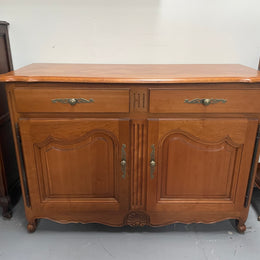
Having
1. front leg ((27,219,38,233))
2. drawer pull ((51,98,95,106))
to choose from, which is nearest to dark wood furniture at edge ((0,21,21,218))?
front leg ((27,219,38,233))

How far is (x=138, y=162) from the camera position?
1325 millimetres

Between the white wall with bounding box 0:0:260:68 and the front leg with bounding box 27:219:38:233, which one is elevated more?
the white wall with bounding box 0:0:260:68

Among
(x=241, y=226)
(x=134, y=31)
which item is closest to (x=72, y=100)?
(x=134, y=31)

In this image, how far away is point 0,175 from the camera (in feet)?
5.07

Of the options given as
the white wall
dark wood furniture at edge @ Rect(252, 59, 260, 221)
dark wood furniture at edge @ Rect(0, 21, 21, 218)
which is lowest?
dark wood furniture at edge @ Rect(252, 59, 260, 221)

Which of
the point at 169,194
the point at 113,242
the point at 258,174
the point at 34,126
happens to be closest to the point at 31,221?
the point at 113,242

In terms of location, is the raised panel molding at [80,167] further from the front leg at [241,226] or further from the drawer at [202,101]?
the front leg at [241,226]

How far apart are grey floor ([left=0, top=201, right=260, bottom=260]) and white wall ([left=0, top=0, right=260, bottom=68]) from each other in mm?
1045

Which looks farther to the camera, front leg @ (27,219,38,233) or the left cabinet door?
front leg @ (27,219,38,233)

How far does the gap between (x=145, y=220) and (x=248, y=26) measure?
4.37 ft

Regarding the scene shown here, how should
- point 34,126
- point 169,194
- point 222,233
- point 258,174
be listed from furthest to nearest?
point 258,174
point 222,233
point 169,194
point 34,126

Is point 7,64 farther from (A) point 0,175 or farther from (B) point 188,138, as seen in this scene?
(B) point 188,138

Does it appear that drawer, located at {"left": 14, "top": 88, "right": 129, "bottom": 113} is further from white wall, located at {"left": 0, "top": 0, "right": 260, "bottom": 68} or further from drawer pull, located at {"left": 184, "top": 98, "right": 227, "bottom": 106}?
white wall, located at {"left": 0, "top": 0, "right": 260, "bottom": 68}

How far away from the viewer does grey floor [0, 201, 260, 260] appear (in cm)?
137
